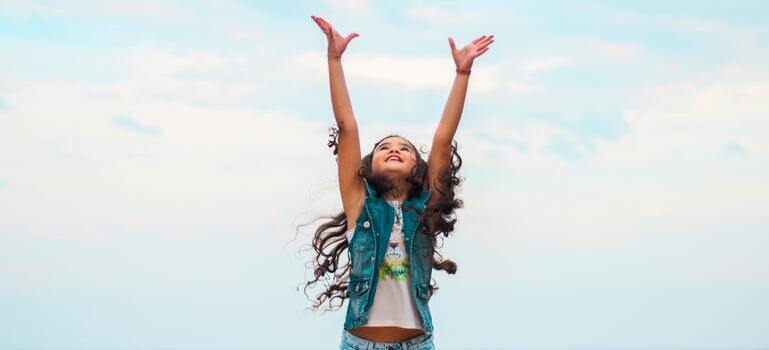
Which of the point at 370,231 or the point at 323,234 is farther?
the point at 323,234

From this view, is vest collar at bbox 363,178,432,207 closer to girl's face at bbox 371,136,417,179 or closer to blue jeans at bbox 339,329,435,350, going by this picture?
girl's face at bbox 371,136,417,179

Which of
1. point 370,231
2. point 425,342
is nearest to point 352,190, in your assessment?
point 370,231

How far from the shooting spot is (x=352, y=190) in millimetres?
8242

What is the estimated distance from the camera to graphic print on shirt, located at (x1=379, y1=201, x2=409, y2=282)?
8.00m

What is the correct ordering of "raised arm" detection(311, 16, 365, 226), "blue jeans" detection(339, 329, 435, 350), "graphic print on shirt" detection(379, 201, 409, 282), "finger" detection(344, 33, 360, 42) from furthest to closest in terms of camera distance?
1. "finger" detection(344, 33, 360, 42)
2. "raised arm" detection(311, 16, 365, 226)
3. "graphic print on shirt" detection(379, 201, 409, 282)
4. "blue jeans" detection(339, 329, 435, 350)

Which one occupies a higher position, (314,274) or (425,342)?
(314,274)

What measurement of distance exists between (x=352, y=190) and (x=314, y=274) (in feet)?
2.47

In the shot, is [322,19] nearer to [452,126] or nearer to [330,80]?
[330,80]

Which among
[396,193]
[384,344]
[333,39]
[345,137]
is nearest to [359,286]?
[384,344]

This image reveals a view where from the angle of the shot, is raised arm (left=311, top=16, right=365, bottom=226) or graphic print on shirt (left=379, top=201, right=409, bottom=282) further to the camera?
raised arm (left=311, top=16, right=365, bottom=226)

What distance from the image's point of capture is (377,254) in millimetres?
7969

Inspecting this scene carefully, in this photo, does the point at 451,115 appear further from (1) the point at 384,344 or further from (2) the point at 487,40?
(1) the point at 384,344

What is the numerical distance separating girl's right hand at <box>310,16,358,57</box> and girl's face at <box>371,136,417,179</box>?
27.8 inches

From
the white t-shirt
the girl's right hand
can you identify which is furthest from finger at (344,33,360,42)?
the white t-shirt
